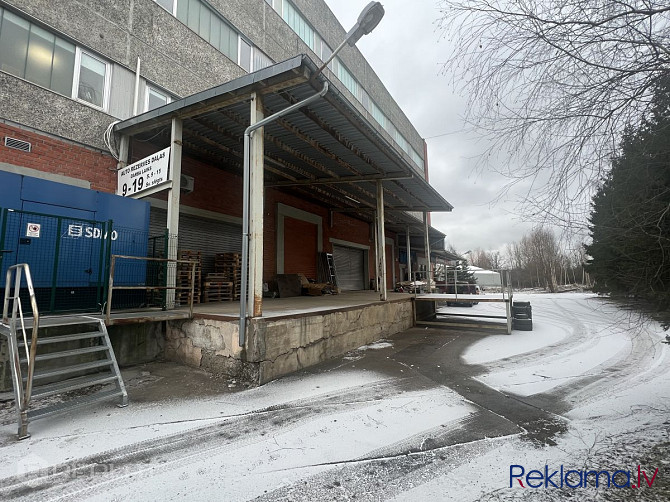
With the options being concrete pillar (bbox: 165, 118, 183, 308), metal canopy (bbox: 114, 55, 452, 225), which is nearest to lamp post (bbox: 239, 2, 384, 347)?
metal canopy (bbox: 114, 55, 452, 225)

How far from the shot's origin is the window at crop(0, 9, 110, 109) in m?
6.29

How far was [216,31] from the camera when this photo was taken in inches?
426

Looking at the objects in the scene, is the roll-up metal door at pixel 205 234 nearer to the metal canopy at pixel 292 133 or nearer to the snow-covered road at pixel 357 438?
the metal canopy at pixel 292 133

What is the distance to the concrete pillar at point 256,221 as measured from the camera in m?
5.30

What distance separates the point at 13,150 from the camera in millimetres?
6102

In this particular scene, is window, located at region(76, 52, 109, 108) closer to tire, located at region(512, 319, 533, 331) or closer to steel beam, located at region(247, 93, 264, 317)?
steel beam, located at region(247, 93, 264, 317)

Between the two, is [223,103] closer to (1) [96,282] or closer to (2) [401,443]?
(1) [96,282]

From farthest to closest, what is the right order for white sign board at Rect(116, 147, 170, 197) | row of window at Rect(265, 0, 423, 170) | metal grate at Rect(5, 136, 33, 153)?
1. row of window at Rect(265, 0, 423, 170)
2. white sign board at Rect(116, 147, 170, 197)
3. metal grate at Rect(5, 136, 33, 153)

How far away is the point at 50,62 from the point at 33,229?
13.5 ft

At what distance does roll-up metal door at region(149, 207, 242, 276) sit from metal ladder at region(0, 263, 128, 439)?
412cm

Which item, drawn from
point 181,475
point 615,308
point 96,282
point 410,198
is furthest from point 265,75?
point 410,198

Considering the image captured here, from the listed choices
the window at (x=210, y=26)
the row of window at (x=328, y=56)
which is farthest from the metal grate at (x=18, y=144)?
the row of window at (x=328, y=56)

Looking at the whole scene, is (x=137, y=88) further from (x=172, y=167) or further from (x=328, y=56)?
(x=328, y=56)

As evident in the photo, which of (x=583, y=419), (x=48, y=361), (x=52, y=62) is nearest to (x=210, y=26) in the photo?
(x=52, y=62)
